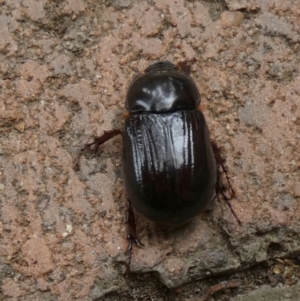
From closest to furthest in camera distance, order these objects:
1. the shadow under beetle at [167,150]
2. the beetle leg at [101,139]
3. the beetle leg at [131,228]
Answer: the shadow under beetle at [167,150] → the beetle leg at [131,228] → the beetle leg at [101,139]

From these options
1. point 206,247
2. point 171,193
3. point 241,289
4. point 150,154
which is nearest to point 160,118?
point 150,154

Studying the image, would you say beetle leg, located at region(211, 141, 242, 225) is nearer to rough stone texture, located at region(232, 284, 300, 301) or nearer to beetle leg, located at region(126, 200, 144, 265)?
rough stone texture, located at region(232, 284, 300, 301)

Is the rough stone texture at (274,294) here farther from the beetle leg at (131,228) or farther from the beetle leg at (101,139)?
the beetle leg at (101,139)

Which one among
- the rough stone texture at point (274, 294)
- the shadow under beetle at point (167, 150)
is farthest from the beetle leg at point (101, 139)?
the rough stone texture at point (274, 294)

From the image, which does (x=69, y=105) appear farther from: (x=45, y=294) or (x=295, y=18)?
(x=295, y=18)

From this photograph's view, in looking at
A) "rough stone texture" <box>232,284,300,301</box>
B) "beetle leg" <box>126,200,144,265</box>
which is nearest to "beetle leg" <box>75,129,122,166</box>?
"beetle leg" <box>126,200,144,265</box>

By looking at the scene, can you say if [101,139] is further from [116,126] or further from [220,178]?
[220,178]
